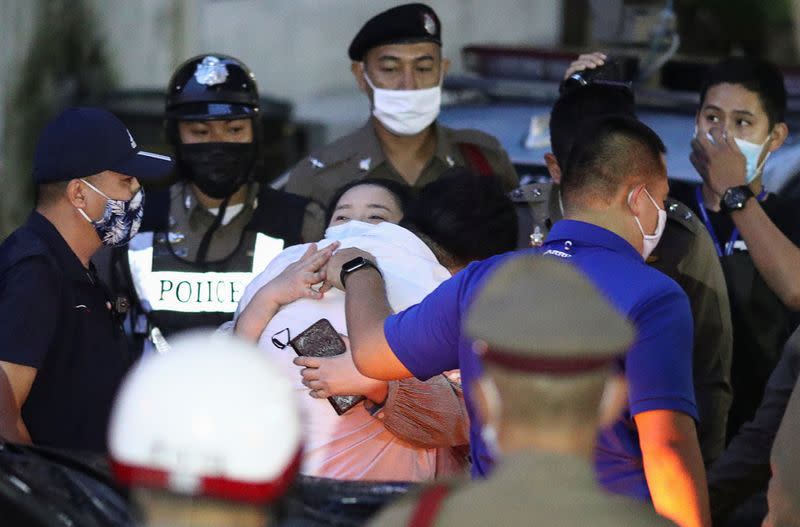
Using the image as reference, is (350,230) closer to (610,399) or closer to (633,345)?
(633,345)

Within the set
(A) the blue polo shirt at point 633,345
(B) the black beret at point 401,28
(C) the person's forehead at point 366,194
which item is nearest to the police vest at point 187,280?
(C) the person's forehead at point 366,194

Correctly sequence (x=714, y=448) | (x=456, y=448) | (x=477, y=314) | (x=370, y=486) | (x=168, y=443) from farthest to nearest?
(x=714, y=448)
(x=456, y=448)
(x=370, y=486)
(x=477, y=314)
(x=168, y=443)

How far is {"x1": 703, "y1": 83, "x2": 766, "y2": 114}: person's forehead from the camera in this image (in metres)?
5.65

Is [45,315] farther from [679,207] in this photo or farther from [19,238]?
[679,207]

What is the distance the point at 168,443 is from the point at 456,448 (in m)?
2.27

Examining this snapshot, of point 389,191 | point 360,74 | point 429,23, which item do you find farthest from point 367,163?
point 389,191

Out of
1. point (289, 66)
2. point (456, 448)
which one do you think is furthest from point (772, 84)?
point (289, 66)

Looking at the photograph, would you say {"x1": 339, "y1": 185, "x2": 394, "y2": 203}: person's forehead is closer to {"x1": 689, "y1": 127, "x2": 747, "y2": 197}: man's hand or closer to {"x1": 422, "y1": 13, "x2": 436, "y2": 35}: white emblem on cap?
{"x1": 689, "y1": 127, "x2": 747, "y2": 197}: man's hand

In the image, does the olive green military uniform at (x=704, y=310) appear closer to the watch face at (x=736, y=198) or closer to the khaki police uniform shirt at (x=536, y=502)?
the watch face at (x=736, y=198)

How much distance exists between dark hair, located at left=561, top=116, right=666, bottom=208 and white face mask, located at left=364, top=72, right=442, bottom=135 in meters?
2.24

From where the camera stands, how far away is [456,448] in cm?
434

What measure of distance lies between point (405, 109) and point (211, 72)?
2.68ft

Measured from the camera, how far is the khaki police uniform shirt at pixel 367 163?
→ 605cm

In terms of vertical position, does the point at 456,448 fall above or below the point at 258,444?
below
